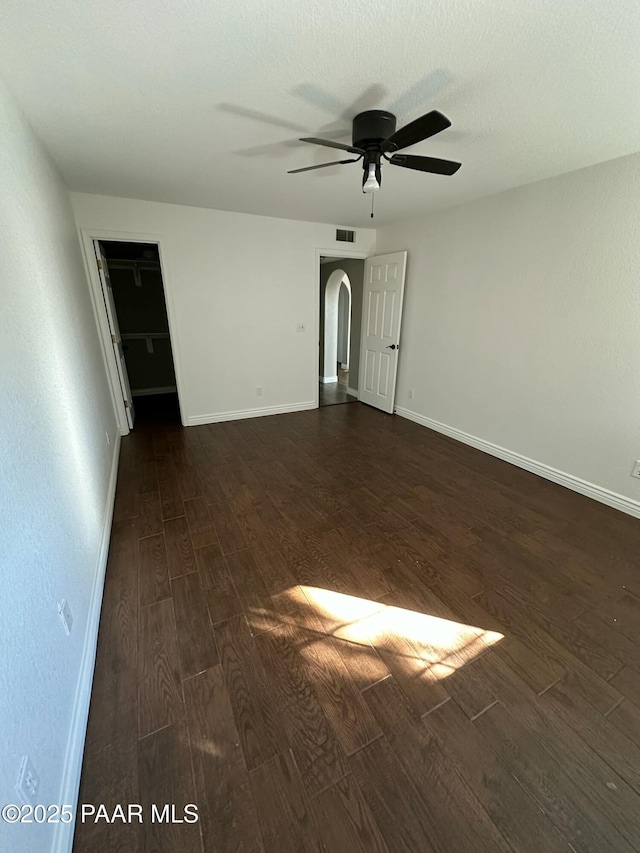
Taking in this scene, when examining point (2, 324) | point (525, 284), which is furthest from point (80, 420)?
point (525, 284)

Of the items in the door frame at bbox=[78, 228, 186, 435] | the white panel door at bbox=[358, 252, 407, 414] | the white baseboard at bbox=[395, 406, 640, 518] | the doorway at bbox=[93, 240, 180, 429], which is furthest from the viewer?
the doorway at bbox=[93, 240, 180, 429]

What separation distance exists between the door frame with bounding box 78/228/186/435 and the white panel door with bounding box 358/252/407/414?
8.26 ft

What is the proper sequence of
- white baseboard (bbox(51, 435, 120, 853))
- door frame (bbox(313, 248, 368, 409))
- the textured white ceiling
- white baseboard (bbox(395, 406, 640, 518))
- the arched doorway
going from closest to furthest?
white baseboard (bbox(51, 435, 120, 853)) < the textured white ceiling < white baseboard (bbox(395, 406, 640, 518)) < door frame (bbox(313, 248, 368, 409)) < the arched doorway

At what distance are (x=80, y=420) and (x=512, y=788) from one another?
2.55m

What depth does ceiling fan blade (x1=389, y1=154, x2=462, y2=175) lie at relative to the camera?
1875 millimetres

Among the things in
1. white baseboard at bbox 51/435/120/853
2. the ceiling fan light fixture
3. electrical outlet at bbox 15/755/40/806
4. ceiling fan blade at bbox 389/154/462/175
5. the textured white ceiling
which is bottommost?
white baseboard at bbox 51/435/120/853

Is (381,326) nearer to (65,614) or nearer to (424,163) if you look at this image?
(424,163)

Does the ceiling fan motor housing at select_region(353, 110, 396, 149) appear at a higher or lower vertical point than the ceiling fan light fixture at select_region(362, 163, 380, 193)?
higher

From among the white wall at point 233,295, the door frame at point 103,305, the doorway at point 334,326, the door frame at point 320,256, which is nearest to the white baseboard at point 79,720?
the door frame at point 103,305

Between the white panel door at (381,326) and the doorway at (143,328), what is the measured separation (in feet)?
8.99

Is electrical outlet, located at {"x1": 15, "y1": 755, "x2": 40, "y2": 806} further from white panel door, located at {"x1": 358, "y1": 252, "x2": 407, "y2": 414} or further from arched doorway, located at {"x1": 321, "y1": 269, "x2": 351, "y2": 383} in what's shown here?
A: arched doorway, located at {"x1": 321, "y1": 269, "x2": 351, "y2": 383}

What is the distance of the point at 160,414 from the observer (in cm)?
473

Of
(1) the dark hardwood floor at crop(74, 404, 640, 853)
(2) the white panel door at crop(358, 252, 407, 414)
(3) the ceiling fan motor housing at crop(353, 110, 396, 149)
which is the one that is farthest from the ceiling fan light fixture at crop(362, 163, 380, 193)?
(2) the white panel door at crop(358, 252, 407, 414)

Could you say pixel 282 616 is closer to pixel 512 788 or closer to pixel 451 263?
pixel 512 788
